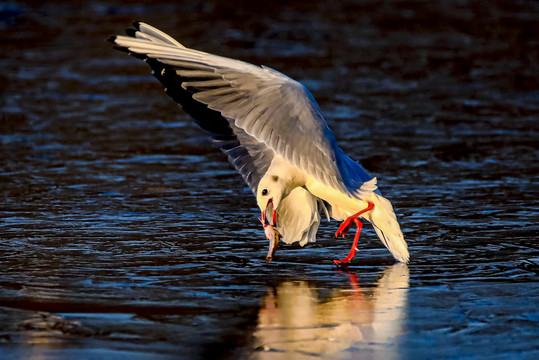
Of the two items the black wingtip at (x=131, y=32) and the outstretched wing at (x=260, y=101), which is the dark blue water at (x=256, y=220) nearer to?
the outstretched wing at (x=260, y=101)

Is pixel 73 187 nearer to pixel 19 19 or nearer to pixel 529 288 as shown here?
pixel 529 288

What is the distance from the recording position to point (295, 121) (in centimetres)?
634

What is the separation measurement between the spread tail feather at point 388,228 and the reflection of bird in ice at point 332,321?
266 mm

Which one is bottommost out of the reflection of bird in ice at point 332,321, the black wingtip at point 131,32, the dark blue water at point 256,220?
the reflection of bird in ice at point 332,321

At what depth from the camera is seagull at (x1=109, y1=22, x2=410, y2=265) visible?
6.36 m

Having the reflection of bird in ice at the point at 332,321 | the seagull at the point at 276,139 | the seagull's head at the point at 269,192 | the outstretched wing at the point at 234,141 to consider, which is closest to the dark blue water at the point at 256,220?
the reflection of bird in ice at the point at 332,321

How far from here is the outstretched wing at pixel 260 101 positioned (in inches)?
250

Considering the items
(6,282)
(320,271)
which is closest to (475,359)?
(320,271)

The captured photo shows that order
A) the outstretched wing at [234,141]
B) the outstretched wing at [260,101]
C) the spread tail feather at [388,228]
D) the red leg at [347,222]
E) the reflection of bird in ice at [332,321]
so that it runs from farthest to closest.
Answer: the outstretched wing at [234,141] → the red leg at [347,222] → the spread tail feather at [388,228] → the outstretched wing at [260,101] → the reflection of bird in ice at [332,321]

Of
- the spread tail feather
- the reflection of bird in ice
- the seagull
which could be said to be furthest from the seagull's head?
the reflection of bird in ice

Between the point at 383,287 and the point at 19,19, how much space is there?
1726 cm

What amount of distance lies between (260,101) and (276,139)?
0.26 metres

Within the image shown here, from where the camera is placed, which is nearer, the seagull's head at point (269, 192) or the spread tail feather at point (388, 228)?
the spread tail feather at point (388, 228)

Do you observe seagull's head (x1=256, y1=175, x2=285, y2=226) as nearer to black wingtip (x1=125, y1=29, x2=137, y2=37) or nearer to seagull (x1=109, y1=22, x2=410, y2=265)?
seagull (x1=109, y1=22, x2=410, y2=265)
